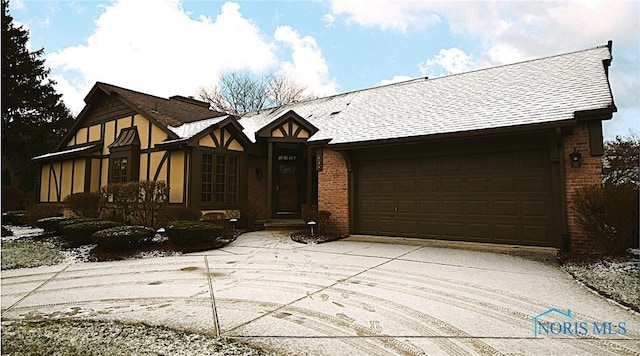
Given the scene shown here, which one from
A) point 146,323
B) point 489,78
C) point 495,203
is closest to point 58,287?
point 146,323

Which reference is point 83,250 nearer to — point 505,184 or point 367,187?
point 367,187

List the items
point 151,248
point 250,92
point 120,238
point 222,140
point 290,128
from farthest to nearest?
point 250,92, point 290,128, point 222,140, point 151,248, point 120,238

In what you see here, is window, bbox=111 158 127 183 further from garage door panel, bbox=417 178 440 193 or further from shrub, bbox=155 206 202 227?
garage door panel, bbox=417 178 440 193

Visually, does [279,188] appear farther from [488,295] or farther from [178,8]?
[488,295]

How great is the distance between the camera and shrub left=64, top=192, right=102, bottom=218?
1165 cm

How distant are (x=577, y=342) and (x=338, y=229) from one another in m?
7.51

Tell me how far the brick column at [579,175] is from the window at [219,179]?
9576 millimetres

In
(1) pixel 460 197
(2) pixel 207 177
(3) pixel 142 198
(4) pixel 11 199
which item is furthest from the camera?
(4) pixel 11 199

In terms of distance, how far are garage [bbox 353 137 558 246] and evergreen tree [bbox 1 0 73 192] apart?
20.7 meters

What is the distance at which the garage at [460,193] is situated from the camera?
7.88 metres

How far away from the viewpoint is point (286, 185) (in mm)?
13602

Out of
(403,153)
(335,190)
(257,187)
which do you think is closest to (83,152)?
(257,187)

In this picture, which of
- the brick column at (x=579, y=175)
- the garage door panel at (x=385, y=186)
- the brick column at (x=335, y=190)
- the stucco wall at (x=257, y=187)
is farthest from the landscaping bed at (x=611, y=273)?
the stucco wall at (x=257, y=187)

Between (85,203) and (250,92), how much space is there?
21.7m
